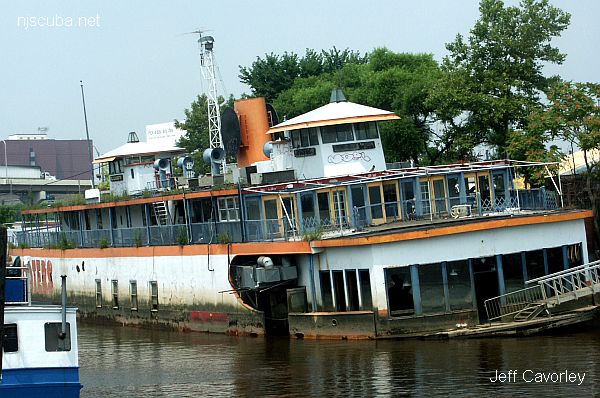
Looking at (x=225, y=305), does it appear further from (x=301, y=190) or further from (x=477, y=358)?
(x=477, y=358)

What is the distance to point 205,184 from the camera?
1799 inches

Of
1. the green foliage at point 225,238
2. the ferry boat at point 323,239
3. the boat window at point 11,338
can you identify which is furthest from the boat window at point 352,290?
the boat window at point 11,338

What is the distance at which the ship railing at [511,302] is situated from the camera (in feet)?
119

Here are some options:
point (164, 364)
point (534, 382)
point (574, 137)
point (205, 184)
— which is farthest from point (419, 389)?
point (574, 137)

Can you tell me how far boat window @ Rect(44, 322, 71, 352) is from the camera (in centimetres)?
2595

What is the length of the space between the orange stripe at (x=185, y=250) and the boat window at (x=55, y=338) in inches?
539

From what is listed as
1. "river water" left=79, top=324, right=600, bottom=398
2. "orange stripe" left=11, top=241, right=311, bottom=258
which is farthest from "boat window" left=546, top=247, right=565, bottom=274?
"orange stripe" left=11, top=241, right=311, bottom=258

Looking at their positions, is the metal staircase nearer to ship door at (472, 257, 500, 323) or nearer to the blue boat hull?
ship door at (472, 257, 500, 323)

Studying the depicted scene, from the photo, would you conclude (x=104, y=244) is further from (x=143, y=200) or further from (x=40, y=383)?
(x=40, y=383)

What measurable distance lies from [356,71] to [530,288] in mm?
40863

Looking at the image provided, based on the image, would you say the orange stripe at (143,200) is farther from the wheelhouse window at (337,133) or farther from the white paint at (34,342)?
the white paint at (34,342)

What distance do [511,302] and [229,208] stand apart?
12.5 meters

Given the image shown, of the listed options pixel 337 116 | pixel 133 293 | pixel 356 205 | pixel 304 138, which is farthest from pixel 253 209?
pixel 133 293

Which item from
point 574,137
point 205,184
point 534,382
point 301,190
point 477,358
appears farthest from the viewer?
point 574,137
